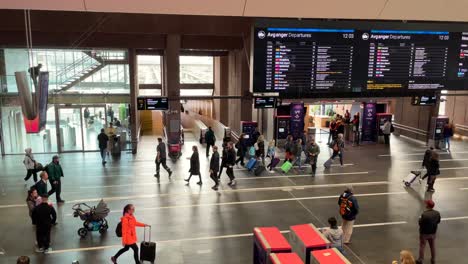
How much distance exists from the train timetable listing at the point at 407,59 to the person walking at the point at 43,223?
920 cm

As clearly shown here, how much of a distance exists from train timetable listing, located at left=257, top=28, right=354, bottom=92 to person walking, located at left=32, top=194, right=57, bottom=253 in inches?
252

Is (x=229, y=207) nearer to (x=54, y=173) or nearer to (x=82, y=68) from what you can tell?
(x=54, y=173)

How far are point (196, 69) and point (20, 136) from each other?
14568 mm

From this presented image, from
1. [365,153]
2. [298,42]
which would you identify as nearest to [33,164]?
[298,42]

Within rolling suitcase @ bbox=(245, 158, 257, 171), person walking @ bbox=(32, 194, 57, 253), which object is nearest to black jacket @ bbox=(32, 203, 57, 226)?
person walking @ bbox=(32, 194, 57, 253)

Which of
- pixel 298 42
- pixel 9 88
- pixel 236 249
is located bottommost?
pixel 236 249

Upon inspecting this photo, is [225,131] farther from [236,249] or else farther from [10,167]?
[236,249]

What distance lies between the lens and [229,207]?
11.2 m

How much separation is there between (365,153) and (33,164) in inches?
528

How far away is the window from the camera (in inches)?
1177

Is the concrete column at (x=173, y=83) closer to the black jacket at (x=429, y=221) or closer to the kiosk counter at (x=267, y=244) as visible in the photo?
the kiosk counter at (x=267, y=244)

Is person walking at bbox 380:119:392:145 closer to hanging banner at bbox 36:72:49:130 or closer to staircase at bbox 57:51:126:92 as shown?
staircase at bbox 57:51:126:92

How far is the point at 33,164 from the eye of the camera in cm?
1296

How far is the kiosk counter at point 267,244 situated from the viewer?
576 cm
